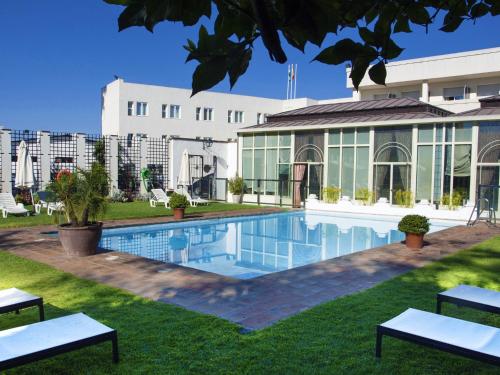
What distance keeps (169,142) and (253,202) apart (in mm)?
5727

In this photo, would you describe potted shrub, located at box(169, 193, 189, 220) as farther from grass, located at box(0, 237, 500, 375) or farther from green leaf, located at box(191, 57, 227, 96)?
green leaf, located at box(191, 57, 227, 96)

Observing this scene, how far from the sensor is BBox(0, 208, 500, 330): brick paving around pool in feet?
18.6

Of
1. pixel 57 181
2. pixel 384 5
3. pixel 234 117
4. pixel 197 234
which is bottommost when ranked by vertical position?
pixel 197 234

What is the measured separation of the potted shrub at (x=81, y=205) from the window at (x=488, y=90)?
27056mm

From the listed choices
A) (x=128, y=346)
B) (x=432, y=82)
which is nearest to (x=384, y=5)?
(x=128, y=346)

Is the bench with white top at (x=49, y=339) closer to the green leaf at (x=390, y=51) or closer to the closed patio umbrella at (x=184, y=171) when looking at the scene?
the green leaf at (x=390, y=51)

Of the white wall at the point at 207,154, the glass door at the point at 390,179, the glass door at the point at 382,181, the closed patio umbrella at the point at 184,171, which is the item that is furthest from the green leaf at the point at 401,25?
the white wall at the point at 207,154

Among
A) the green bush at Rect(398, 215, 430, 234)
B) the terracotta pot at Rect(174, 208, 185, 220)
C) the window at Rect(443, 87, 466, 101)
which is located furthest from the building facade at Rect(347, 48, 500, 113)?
the green bush at Rect(398, 215, 430, 234)

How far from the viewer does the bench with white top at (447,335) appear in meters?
3.46

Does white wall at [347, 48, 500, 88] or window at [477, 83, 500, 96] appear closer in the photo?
white wall at [347, 48, 500, 88]

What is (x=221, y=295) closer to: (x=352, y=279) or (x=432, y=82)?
(x=352, y=279)

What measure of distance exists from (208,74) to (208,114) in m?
35.3

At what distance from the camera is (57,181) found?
8.84 m

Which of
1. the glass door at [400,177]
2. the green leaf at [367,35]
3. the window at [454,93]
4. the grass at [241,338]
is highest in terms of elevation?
the window at [454,93]
